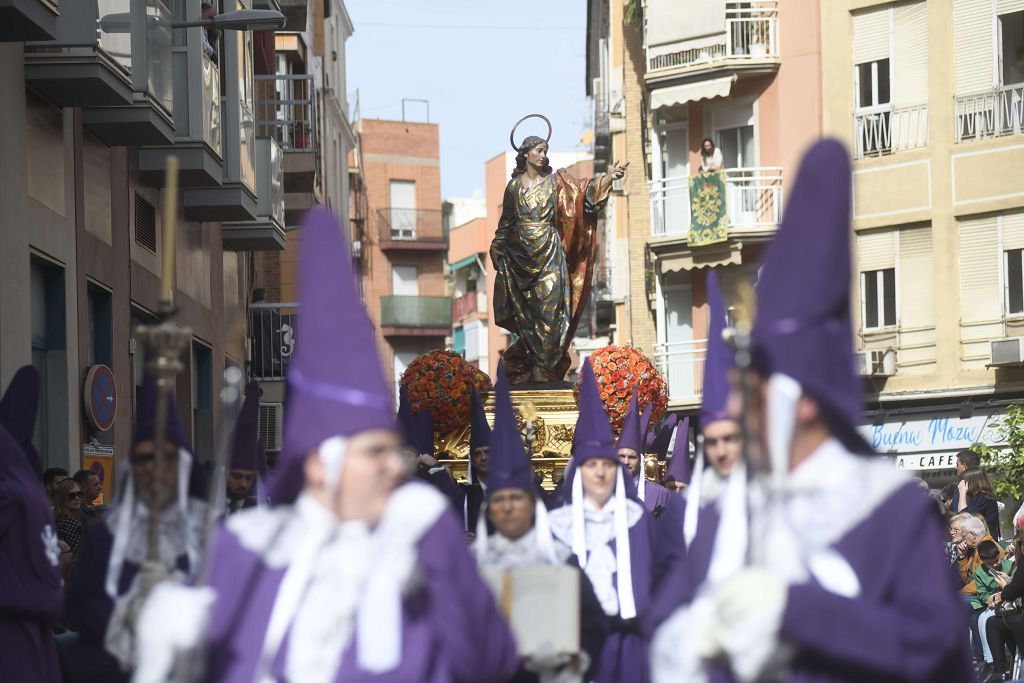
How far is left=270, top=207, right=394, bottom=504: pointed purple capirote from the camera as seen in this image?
5.30 m

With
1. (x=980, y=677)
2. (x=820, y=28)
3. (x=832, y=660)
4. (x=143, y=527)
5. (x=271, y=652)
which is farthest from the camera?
(x=820, y=28)

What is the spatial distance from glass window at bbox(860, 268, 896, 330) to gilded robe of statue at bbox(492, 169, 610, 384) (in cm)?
1642

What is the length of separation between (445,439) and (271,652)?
1125 cm

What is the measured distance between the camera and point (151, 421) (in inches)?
276

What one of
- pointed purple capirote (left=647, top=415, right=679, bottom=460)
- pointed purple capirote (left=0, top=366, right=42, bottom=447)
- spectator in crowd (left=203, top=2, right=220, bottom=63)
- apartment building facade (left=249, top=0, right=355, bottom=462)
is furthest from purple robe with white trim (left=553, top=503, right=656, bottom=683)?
apartment building facade (left=249, top=0, right=355, bottom=462)

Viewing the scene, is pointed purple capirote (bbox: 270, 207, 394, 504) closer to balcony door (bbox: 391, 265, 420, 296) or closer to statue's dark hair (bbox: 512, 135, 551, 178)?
statue's dark hair (bbox: 512, 135, 551, 178)

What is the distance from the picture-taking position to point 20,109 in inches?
633

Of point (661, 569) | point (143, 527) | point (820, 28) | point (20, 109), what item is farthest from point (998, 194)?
Answer: point (143, 527)

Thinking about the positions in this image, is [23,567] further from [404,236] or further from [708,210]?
[404,236]

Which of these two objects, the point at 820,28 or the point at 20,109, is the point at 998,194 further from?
the point at 20,109

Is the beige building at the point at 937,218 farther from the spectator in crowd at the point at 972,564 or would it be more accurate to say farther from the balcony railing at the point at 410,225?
the balcony railing at the point at 410,225

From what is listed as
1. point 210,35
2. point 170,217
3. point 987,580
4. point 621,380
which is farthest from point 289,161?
point 170,217

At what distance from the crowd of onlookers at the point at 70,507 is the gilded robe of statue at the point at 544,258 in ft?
15.3

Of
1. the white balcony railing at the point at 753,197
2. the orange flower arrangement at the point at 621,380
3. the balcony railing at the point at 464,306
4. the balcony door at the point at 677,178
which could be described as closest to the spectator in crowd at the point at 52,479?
the orange flower arrangement at the point at 621,380
